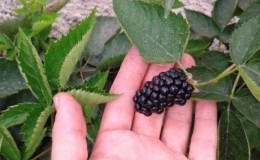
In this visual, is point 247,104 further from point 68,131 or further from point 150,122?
point 68,131

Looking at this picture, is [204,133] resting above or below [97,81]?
below

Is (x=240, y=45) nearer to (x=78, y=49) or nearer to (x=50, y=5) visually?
(x=78, y=49)

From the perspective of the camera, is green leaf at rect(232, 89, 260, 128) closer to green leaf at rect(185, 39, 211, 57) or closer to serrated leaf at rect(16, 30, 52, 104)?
green leaf at rect(185, 39, 211, 57)

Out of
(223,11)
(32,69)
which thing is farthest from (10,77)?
(223,11)

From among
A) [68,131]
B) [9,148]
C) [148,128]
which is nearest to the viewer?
→ [68,131]

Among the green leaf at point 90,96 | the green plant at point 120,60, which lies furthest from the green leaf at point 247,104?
the green leaf at point 90,96

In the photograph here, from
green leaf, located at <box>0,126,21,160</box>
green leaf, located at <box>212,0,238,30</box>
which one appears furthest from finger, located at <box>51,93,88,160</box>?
green leaf, located at <box>212,0,238,30</box>
